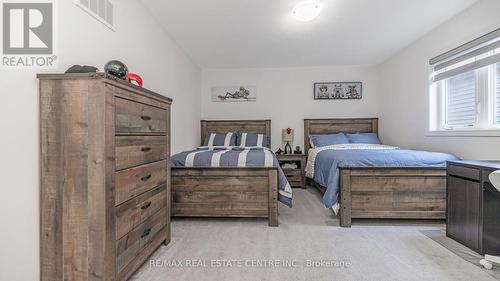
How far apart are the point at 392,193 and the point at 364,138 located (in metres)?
2.04

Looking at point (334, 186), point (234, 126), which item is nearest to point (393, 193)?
point (334, 186)

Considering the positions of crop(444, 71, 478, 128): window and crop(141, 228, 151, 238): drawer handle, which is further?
crop(444, 71, 478, 128): window

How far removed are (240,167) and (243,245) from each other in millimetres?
778

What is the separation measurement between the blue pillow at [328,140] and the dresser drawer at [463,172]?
212cm

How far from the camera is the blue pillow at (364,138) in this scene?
168 inches

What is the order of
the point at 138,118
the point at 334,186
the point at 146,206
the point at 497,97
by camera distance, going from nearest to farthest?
the point at 138,118, the point at 146,206, the point at 497,97, the point at 334,186

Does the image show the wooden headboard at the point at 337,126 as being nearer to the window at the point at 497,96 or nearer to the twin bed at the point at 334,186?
the twin bed at the point at 334,186

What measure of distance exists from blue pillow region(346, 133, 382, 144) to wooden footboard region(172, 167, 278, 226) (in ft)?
7.91

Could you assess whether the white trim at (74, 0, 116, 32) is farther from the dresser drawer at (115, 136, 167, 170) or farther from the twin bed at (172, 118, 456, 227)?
the twin bed at (172, 118, 456, 227)

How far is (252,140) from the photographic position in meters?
4.29

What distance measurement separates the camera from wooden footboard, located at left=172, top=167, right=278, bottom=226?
8.24ft

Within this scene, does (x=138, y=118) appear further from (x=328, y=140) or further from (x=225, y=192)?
(x=328, y=140)

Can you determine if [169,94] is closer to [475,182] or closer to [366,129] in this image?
[475,182]

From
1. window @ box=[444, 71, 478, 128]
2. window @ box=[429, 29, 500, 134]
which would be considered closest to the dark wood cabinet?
window @ box=[429, 29, 500, 134]
